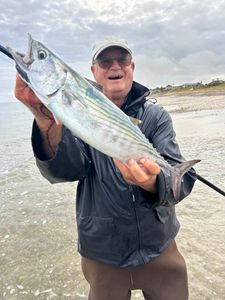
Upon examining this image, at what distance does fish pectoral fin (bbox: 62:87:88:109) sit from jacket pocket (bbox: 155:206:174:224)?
4.11ft

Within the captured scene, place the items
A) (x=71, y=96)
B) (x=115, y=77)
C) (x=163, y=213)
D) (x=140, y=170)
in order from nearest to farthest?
(x=71, y=96) < (x=140, y=170) < (x=163, y=213) < (x=115, y=77)

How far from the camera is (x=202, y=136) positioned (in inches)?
691

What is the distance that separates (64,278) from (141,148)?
3489mm

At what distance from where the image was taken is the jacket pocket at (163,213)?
3232mm

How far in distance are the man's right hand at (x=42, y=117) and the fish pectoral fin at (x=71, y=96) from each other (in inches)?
14.5

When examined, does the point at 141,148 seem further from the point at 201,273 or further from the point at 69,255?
the point at 69,255

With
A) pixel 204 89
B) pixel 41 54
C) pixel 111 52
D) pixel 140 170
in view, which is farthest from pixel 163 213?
pixel 204 89

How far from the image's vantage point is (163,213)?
3.29 m

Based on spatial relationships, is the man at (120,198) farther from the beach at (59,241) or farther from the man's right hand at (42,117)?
the beach at (59,241)

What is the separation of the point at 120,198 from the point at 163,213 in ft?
1.44

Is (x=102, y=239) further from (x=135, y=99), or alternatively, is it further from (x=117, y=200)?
(x=135, y=99)

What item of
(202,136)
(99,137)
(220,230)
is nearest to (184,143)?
(202,136)

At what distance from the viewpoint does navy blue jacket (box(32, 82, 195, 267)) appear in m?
3.09

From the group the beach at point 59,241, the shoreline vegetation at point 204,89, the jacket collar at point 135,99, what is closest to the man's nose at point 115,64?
the jacket collar at point 135,99
